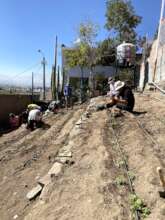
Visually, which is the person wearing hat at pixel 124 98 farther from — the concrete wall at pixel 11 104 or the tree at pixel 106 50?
the tree at pixel 106 50

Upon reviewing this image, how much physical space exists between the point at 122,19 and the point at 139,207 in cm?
2964

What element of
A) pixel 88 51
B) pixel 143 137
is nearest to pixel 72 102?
pixel 88 51

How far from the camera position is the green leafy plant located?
536 cm

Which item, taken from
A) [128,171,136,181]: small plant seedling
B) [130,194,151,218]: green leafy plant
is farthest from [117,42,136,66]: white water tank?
[130,194,151,218]: green leafy plant

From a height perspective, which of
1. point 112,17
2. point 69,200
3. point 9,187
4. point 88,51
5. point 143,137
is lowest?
point 9,187

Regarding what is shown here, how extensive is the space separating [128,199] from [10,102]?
2027cm

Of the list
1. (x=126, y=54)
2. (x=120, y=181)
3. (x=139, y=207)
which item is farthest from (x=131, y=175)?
(x=126, y=54)

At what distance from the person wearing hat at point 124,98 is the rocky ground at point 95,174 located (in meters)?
0.69

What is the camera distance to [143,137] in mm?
8992

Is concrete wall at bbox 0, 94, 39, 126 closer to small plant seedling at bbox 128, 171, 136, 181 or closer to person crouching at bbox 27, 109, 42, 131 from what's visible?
person crouching at bbox 27, 109, 42, 131

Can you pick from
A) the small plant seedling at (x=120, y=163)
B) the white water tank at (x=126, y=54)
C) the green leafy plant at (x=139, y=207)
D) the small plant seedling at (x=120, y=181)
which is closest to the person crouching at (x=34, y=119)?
the small plant seedling at (x=120, y=163)

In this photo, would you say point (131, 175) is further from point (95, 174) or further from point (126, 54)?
point (126, 54)

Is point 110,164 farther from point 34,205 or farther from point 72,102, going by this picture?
point 72,102

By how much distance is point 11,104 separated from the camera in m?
25.3
